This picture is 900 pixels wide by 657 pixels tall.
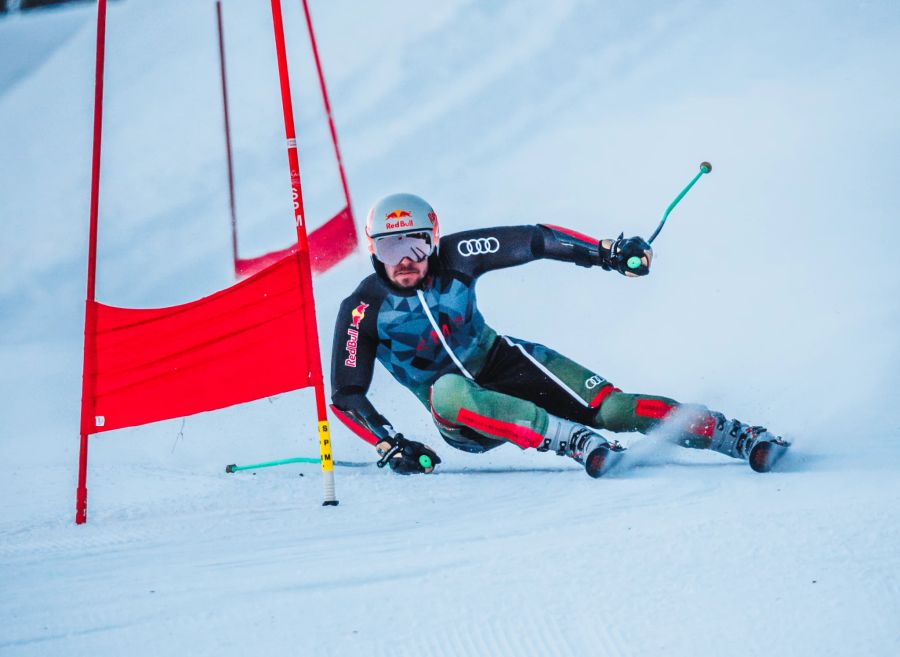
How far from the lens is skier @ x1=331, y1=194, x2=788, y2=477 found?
3.56m

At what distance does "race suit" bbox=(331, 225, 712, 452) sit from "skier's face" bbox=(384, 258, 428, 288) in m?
0.03

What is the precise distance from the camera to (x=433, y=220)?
3758 mm

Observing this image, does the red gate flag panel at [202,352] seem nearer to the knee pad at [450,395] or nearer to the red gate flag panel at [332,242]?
the knee pad at [450,395]

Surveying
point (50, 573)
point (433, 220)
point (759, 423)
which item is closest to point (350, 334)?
point (433, 220)

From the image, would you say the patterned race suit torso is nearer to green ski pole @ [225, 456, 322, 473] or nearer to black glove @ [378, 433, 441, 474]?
black glove @ [378, 433, 441, 474]

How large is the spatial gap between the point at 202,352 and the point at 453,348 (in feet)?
3.16

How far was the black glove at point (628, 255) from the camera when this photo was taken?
12.0 ft

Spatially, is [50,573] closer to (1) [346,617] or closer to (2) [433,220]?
(1) [346,617]

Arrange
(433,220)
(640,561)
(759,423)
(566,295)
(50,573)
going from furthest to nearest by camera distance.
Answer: (566,295), (759,423), (433,220), (50,573), (640,561)

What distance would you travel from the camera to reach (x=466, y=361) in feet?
13.0

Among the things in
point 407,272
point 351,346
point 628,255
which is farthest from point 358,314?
point 628,255

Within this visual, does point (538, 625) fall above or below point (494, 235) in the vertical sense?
below

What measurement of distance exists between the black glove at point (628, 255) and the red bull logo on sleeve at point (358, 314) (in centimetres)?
95

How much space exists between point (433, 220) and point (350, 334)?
55 centimetres
